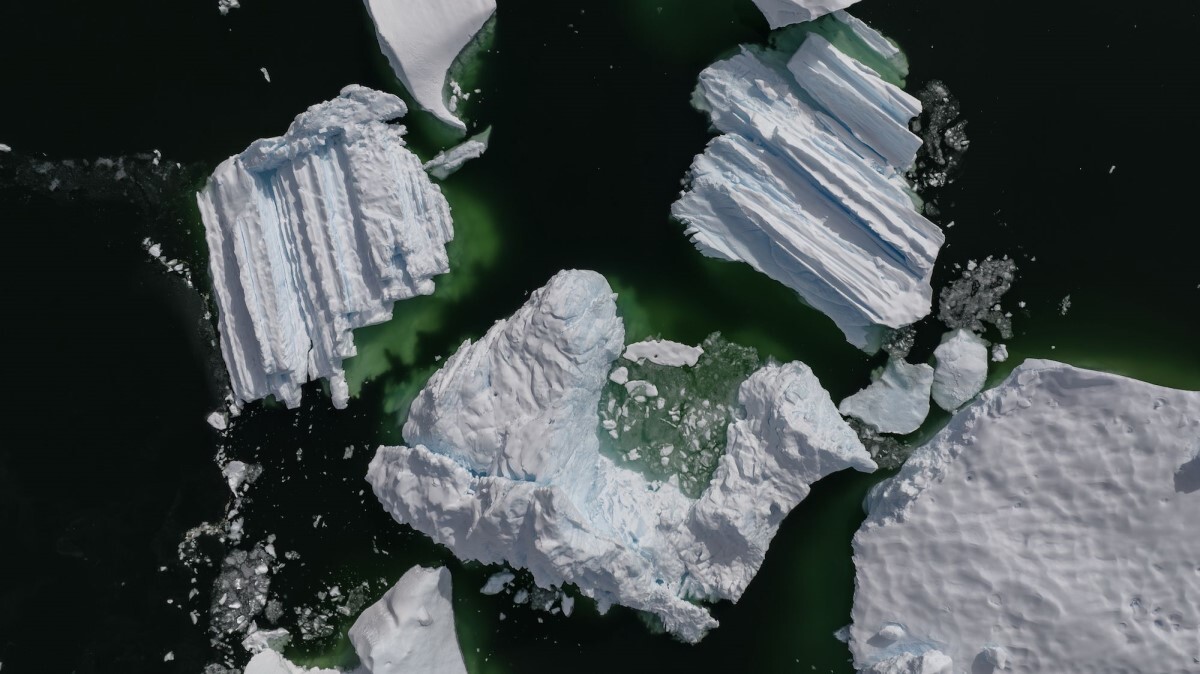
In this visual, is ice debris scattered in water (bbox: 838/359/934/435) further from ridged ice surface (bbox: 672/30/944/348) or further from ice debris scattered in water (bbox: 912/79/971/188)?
ice debris scattered in water (bbox: 912/79/971/188)

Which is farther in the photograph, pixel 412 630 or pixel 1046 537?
pixel 412 630

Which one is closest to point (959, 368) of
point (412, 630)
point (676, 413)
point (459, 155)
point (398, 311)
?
point (676, 413)

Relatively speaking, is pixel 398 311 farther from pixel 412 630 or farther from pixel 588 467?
pixel 412 630

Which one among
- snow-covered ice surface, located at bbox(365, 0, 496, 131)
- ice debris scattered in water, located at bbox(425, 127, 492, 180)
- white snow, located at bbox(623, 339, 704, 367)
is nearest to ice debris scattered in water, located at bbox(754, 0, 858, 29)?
snow-covered ice surface, located at bbox(365, 0, 496, 131)

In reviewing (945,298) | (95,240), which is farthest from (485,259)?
(945,298)

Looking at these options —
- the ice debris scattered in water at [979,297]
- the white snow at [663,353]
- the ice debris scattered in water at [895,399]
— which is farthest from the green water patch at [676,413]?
the ice debris scattered in water at [979,297]

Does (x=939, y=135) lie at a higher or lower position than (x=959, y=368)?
higher

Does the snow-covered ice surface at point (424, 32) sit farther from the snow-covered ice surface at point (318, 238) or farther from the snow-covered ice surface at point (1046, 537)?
the snow-covered ice surface at point (1046, 537)
